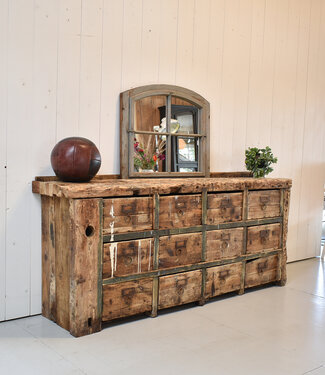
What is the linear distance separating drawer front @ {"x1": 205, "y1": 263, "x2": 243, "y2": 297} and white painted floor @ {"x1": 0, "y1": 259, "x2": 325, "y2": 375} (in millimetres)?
95

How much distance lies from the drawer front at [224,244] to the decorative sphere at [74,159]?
1.00 m

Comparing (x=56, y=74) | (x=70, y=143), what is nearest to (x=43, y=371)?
(x=70, y=143)

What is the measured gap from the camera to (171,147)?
3.66 meters

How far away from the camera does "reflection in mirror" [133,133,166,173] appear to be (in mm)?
3459

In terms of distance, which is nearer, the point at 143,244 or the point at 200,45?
the point at 143,244

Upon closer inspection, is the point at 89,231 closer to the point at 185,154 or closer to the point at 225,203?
the point at 225,203

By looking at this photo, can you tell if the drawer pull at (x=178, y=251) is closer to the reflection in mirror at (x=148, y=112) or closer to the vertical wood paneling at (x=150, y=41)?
the reflection in mirror at (x=148, y=112)

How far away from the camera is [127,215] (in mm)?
2852

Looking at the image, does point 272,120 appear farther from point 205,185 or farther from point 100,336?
point 100,336

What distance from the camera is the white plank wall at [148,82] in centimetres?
292

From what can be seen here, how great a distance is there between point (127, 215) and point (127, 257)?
0.26 meters

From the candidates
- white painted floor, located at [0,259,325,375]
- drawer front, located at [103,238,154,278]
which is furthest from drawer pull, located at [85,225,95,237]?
white painted floor, located at [0,259,325,375]

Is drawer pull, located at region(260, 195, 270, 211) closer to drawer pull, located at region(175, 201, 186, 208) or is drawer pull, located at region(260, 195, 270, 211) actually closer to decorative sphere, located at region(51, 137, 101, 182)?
drawer pull, located at region(175, 201, 186, 208)

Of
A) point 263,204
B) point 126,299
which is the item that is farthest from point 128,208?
point 263,204
